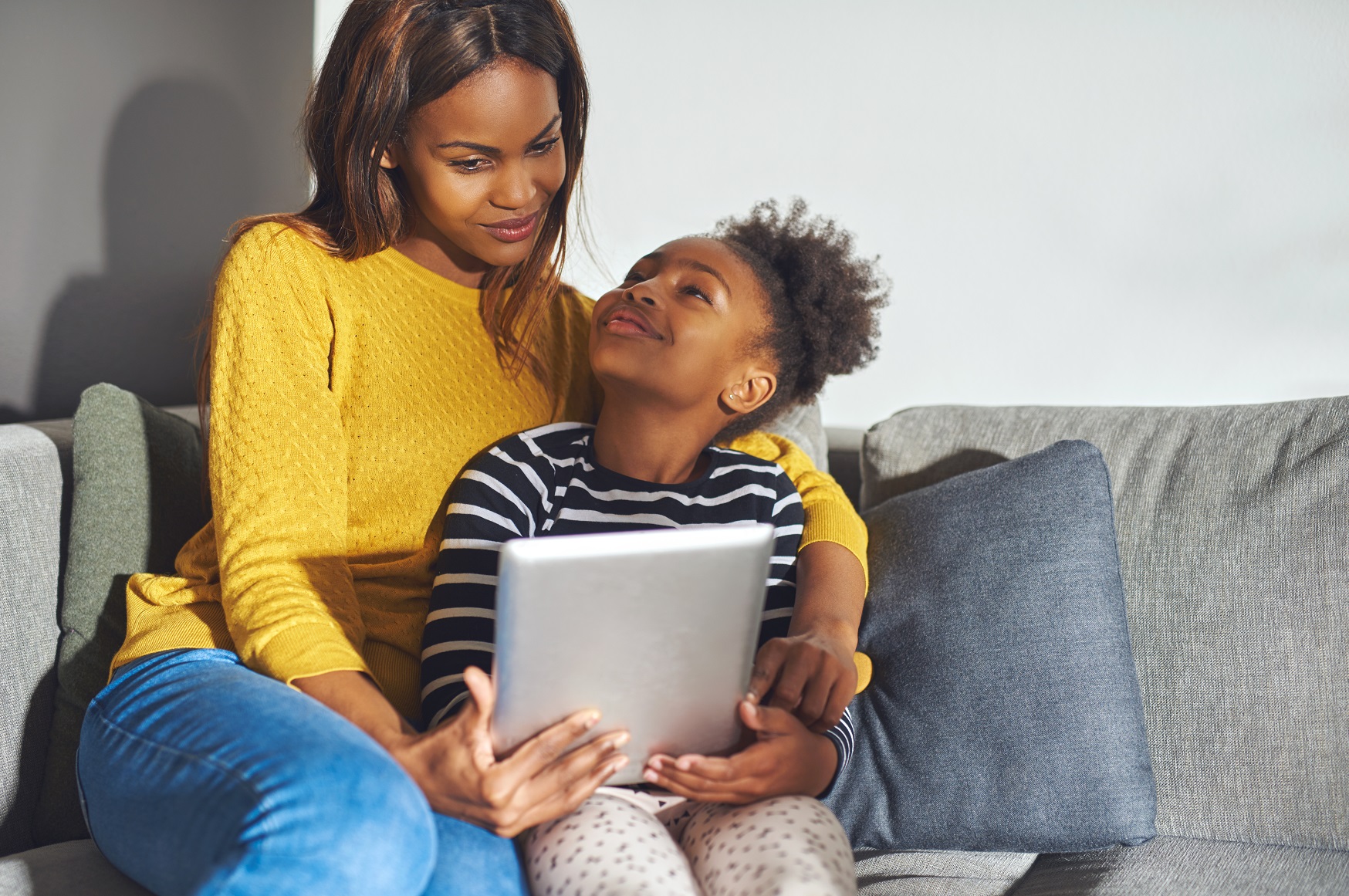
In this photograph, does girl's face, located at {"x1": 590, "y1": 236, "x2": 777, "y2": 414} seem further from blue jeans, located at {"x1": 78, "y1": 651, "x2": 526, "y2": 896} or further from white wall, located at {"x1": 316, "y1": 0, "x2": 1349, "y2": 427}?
white wall, located at {"x1": 316, "y1": 0, "x2": 1349, "y2": 427}

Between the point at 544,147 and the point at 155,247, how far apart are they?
1.04m

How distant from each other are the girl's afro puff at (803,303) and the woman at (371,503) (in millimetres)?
98

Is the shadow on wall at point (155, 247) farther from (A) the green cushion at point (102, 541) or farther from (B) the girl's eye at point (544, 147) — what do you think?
(B) the girl's eye at point (544, 147)

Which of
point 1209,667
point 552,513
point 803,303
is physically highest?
point 803,303

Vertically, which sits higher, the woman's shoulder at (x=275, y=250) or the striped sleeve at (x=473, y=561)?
the woman's shoulder at (x=275, y=250)

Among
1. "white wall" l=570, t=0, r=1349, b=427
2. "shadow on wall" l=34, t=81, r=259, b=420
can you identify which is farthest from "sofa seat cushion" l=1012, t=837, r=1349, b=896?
"shadow on wall" l=34, t=81, r=259, b=420

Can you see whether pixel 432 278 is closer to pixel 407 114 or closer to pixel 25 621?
pixel 407 114

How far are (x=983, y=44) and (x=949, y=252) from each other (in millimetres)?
383

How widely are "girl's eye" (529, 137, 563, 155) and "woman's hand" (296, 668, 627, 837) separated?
67 cm

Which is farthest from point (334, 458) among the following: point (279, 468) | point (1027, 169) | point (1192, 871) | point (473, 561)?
point (1027, 169)

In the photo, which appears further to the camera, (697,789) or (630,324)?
(630,324)

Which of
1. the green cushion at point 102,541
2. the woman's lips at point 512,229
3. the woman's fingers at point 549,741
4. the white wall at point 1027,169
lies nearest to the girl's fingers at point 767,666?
the woman's fingers at point 549,741

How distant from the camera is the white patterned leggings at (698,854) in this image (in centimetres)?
85

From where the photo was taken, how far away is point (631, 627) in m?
0.79
